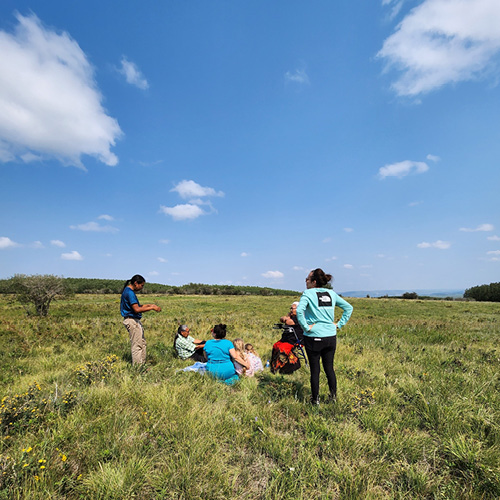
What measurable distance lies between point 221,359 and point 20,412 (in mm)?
3561

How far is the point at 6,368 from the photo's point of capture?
6645 millimetres

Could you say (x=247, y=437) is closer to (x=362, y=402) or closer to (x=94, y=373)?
(x=362, y=402)

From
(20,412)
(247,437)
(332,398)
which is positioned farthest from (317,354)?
(20,412)

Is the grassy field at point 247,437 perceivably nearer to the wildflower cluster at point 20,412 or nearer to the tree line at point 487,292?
the wildflower cluster at point 20,412

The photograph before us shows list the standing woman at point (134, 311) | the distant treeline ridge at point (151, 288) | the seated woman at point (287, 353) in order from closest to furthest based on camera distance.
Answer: the standing woman at point (134, 311), the seated woman at point (287, 353), the distant treeline ridge at point (151, 288)

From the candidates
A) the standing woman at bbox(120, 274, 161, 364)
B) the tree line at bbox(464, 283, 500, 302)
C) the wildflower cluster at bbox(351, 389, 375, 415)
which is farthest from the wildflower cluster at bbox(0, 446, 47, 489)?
the tree line at bbox(464, 283, 500, 302)

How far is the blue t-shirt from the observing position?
614 cm

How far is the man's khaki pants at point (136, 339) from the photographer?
6281 millimetres

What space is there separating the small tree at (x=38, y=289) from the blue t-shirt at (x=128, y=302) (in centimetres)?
1733

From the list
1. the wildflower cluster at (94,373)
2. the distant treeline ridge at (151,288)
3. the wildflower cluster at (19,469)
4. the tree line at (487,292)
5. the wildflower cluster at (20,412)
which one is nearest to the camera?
the wildflower cluster at (19,469)

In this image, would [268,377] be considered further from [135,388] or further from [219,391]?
[135,388]

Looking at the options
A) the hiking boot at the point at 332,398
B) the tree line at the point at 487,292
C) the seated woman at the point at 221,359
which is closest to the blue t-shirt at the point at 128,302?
the seated woman at the point at 221,359

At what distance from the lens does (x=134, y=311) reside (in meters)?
6.20

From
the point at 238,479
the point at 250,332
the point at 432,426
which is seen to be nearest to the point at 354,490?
the point at 238,479
